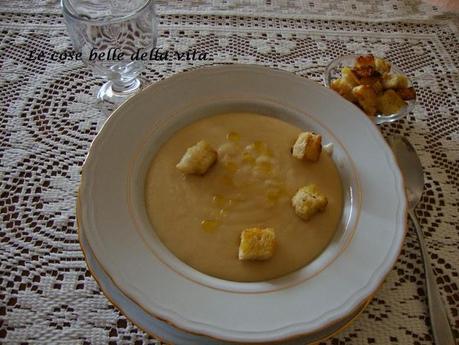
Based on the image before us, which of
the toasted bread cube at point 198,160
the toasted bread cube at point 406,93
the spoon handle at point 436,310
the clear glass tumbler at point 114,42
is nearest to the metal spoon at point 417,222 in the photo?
the spoon handle at point 436,310

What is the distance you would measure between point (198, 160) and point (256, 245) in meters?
0.21

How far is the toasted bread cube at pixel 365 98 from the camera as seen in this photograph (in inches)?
41.4

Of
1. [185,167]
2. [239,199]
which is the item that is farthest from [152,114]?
[239,199]

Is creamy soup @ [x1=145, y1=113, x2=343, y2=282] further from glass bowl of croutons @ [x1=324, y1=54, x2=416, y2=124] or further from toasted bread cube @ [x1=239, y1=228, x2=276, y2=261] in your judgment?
glass bowl of croutons @ [x1=324, y1=54, x2=416, y2=124]

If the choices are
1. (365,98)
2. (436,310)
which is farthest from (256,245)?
(365,98)

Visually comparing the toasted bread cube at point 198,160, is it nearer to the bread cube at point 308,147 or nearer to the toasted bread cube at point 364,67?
the bread cube at point 308,147

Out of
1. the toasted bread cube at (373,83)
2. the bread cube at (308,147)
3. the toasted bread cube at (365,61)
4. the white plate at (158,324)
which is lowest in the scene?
the white plate at (158,324)

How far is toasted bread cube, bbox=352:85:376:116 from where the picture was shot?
105 cm

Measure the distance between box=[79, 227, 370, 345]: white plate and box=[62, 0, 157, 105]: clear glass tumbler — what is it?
20.4 inches

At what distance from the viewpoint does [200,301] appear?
734 mm

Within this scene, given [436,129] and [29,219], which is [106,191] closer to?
[29,219]

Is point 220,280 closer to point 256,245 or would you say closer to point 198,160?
point 256,245

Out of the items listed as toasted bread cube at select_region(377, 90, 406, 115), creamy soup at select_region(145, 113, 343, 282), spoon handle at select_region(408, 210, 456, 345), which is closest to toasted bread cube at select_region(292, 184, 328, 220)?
creamy soup at select_region(145, 113, 343, 282)

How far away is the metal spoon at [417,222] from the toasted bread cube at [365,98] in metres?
0.09
